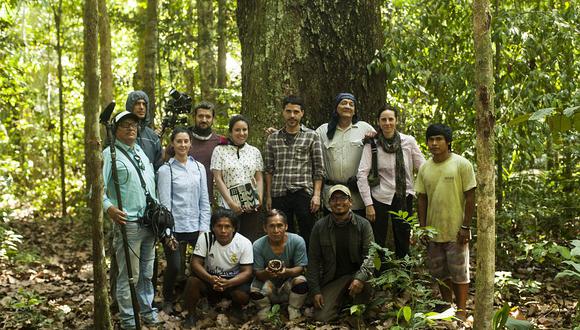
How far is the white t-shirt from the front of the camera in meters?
6.62

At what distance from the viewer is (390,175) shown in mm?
6531

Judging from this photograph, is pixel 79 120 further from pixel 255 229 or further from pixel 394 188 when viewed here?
pixel 394 188

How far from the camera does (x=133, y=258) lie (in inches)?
231

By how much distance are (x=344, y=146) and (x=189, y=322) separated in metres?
2.53

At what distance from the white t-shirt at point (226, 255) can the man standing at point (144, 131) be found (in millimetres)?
1026

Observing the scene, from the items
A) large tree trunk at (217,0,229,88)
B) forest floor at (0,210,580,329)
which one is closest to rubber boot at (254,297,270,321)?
forest floor at (0,210,580,329)

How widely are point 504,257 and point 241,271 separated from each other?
3801 mm

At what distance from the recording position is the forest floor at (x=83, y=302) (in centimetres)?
618

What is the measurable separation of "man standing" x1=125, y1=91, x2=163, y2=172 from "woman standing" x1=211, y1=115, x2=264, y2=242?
24.8 inches

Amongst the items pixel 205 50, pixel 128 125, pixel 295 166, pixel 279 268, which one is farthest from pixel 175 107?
pixel 205 50

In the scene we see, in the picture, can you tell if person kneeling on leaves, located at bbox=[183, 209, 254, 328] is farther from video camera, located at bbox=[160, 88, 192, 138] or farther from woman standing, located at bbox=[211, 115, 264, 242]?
video camera, located at bbox=[160, 88, 192, 138]

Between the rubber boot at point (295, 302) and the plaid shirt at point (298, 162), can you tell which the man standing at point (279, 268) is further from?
the plaid shirt at point (298, 162)

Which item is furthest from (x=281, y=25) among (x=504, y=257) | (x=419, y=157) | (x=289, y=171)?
(x=504, y=257)

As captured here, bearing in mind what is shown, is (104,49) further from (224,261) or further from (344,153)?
(344,153)
